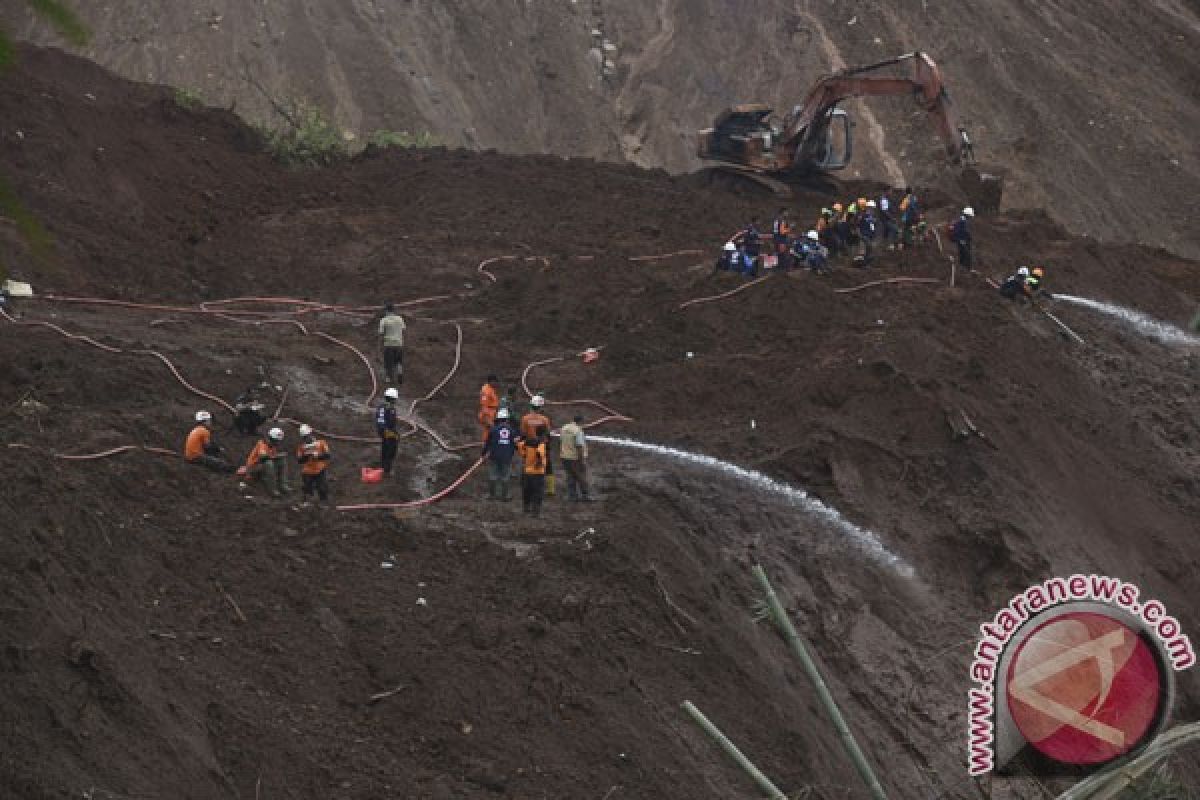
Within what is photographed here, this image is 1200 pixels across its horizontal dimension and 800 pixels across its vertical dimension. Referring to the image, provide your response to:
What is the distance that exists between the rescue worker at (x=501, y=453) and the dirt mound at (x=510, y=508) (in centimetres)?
36

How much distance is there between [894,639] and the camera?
60.6ft

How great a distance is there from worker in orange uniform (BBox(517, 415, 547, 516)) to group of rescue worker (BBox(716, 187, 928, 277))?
33.0ft

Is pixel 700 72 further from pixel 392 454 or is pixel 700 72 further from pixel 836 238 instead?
pixel 392 454

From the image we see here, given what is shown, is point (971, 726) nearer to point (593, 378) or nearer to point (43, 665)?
point (43, 665)

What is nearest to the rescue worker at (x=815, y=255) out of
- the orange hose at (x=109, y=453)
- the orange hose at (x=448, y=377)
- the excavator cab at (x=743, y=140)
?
the orange hose at (x=448, y=377)

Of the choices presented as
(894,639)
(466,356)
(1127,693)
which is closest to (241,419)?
Answer: (466,356)

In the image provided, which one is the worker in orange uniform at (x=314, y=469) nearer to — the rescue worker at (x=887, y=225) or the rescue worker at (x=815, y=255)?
the rescue worker at (x=815, y=255)

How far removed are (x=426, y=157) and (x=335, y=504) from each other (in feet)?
65.2

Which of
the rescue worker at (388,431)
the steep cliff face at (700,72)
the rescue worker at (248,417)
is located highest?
the rescue worker at (388,431)

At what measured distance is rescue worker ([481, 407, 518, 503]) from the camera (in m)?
17.9

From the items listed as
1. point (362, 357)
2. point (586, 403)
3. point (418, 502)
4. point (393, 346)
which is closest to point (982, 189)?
point (586, 403)

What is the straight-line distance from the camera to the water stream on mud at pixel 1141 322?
28625 mm

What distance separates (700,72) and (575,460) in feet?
104

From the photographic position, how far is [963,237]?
91.2 ft
